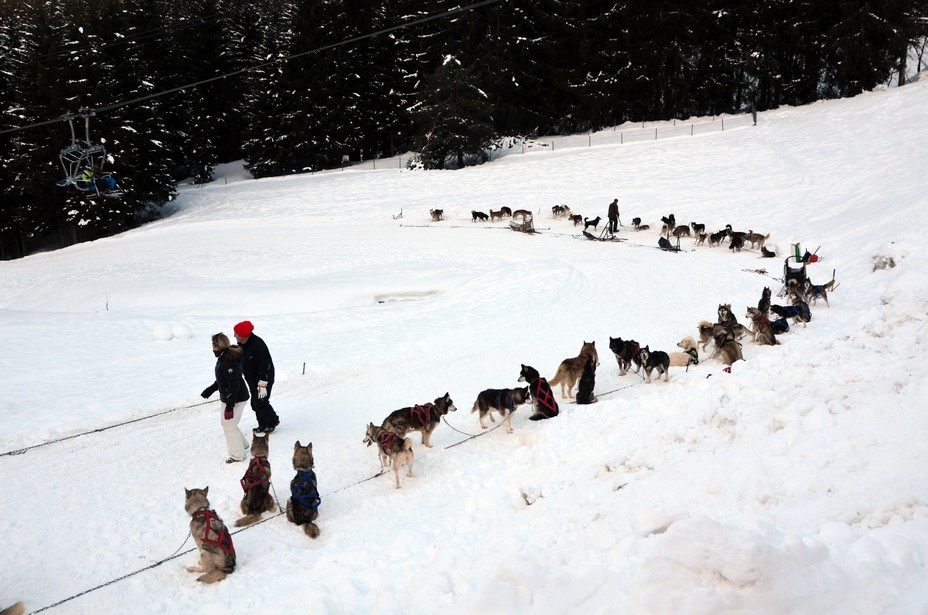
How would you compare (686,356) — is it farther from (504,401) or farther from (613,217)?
(613,217)

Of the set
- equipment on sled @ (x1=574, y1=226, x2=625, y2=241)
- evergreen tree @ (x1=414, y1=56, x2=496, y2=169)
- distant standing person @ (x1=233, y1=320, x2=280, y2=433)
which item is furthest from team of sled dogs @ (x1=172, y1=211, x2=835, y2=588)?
evergreen tree @ (x1=414, y1=56, x2=496, y2=169)

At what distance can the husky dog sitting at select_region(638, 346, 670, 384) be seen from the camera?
9234 mm

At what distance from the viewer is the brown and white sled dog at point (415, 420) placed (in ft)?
24.8

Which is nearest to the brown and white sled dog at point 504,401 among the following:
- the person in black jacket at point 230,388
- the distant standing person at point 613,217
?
the person in black jacket at point 230,388

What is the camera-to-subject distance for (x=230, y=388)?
24.8 ft

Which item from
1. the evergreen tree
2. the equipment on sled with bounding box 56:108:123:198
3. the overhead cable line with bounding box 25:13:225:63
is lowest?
the equipment on sled with bounding box 56:108:123:198

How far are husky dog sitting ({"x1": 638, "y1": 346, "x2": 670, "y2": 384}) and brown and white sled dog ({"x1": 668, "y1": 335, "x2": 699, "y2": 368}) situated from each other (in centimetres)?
63

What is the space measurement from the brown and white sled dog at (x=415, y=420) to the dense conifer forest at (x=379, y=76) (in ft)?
108

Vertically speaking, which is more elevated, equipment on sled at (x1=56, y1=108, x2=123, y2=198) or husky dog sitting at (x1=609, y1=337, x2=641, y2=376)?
equipment on sled at (x1=56, y1=108, x2=123, y2=198)

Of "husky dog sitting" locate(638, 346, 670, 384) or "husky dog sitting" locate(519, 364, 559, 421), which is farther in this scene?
"husky dog sitting" locate(638, 346, 670, 384)

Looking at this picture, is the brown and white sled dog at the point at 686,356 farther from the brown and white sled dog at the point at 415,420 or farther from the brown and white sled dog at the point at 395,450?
the brown and white sled dog at the point at 395,450

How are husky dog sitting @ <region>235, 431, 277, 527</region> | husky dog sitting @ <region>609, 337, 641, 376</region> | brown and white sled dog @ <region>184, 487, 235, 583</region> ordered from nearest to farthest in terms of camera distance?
1. brown and white sled dog @ <region>184, 487, 235, 583</region>
2. husky dog sitting @ <region>235, 431, 277, 527</region>
3. husky dog sitting @ <region>609, 337, 641, 376</region>

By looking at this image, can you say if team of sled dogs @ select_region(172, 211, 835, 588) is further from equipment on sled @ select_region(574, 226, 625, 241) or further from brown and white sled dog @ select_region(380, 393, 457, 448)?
equipment on sled @ select_region(574, 226, 625, 241)

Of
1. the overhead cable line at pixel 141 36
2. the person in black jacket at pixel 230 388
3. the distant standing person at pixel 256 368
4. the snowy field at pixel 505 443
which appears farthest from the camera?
the overhead cable line at pixel 141 36
